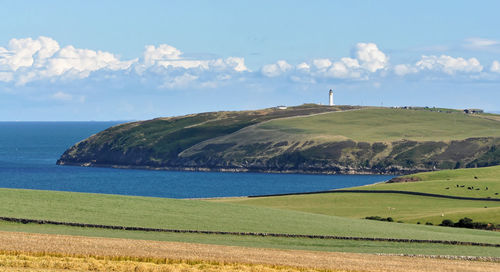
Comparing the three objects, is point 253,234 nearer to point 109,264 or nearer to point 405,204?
point 109,264

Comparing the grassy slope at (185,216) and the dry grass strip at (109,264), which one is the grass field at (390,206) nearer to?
the grassy slope at (185,216)

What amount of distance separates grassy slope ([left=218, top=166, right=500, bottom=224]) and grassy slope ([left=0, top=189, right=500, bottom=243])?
61.2 feet

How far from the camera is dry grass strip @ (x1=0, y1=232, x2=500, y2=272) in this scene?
42.3 meters

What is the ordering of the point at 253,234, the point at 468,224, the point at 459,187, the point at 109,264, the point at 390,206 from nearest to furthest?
1. the point at 109,264
2. the point at 253,234
3. the point at 468,224
4. the point at 390,206
5. the point at 459,187

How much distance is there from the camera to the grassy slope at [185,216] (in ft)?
191

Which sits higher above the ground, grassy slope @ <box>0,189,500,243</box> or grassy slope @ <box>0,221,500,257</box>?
grassy slope @ <box>0,189,500,243</box>

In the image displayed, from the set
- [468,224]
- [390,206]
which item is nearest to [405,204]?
[390,206]

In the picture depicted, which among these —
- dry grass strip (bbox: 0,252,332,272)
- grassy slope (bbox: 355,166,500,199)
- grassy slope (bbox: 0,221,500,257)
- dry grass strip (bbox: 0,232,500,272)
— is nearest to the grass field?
grassy slope (bbox: 355,166,500,199)

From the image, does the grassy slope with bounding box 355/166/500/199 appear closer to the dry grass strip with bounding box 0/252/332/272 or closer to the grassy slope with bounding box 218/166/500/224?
the grassy slope with bounding box 218/166/500/224

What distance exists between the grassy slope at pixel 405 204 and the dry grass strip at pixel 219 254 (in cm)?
3695

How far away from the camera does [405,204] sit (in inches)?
4131

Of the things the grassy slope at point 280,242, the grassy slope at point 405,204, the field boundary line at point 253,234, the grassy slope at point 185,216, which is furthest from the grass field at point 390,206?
the grassy slope at point 280,242

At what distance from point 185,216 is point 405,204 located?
162ft

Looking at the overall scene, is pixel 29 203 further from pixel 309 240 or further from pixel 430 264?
pixel 430 264
